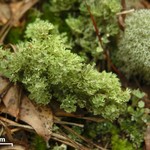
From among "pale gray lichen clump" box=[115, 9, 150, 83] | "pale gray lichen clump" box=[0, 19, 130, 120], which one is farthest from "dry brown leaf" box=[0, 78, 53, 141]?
"pale gray lichen clump" box=[115, 9, 150, 83]

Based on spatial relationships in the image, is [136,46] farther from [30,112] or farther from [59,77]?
[30,112]

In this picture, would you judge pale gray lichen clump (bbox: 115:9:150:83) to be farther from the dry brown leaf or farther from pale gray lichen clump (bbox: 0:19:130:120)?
the dry brown leaf

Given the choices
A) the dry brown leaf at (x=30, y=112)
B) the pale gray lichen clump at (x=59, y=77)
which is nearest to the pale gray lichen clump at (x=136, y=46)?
the pale gray lichen clump at (x=59, y=77)

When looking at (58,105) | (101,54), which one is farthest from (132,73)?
(58,105)

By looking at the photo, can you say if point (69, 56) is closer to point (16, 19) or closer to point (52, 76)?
point (52, 76)

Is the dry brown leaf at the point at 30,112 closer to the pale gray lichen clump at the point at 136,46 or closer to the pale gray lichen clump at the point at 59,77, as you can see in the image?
the pale gray lichen clump at the point at 59,77

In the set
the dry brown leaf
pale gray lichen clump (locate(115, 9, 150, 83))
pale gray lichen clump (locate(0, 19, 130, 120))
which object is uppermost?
pale gray lichen clump (locate(115, 9, 150, 83))

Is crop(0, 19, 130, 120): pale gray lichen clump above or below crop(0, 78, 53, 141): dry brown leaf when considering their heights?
above
